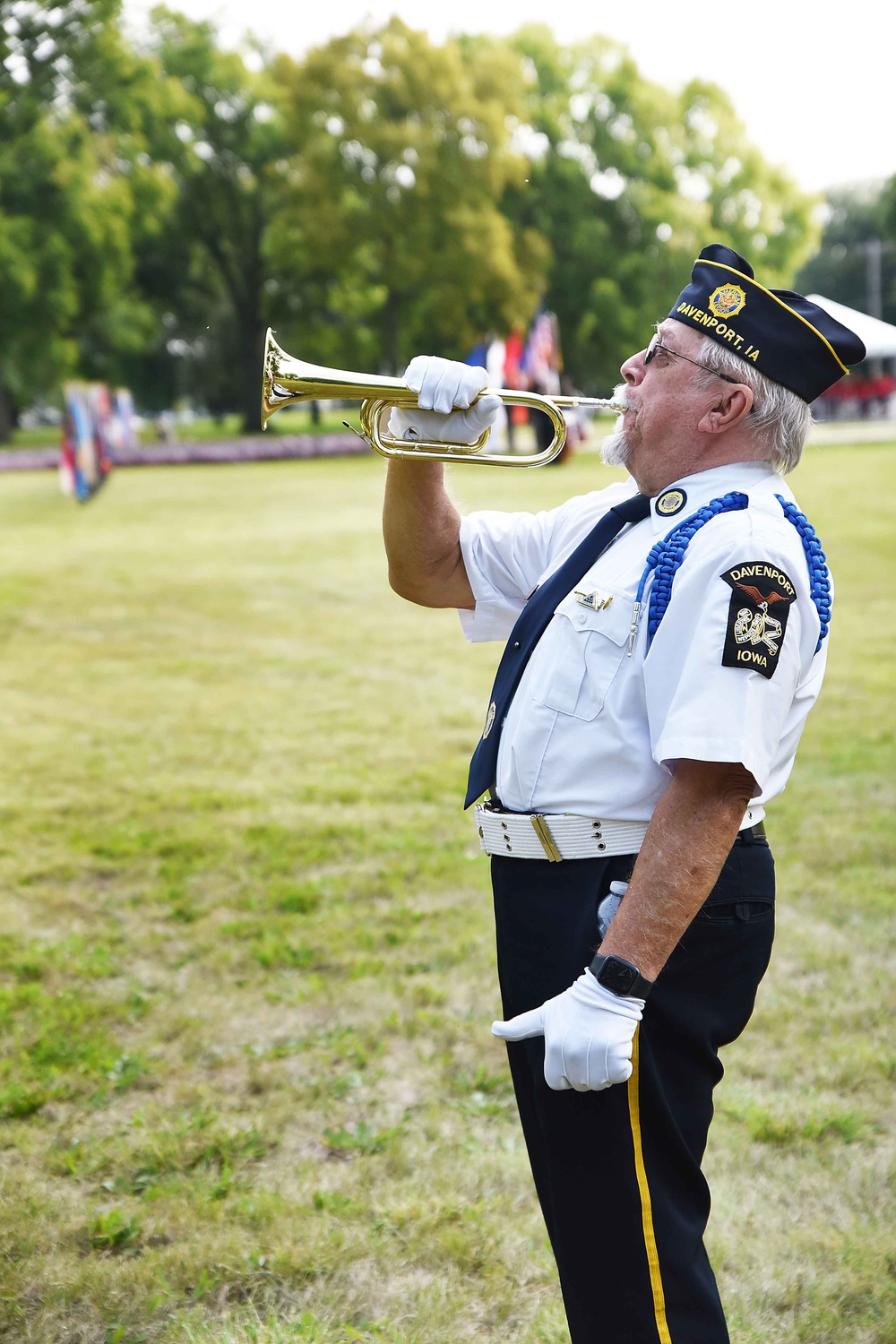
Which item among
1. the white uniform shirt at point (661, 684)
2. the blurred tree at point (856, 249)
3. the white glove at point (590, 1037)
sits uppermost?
the blurred tree at point (856, 249)

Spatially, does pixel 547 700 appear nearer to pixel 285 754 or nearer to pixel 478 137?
pixel 285 754

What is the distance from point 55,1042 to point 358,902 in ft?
5.43

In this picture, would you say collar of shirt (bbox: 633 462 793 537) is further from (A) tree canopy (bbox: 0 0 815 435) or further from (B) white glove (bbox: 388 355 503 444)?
(A) tree canopy (bbox: 0 0 815 435)

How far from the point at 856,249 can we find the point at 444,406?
95.3 metres

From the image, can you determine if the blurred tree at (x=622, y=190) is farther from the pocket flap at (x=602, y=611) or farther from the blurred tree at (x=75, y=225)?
the pocket flap at (x=602, y=611)

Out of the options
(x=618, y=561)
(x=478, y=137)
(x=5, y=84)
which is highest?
(x=478, y=137)

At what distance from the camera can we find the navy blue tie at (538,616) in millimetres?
2359

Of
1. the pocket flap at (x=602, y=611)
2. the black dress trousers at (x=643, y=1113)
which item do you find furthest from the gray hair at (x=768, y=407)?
the black dress trousers at (x=643, y=1113)

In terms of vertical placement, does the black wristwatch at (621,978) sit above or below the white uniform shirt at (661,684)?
below

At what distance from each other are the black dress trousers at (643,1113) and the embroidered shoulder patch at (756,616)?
0.45 metres

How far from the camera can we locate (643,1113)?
223 cm

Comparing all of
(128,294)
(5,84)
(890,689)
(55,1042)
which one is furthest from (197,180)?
(55,1042)

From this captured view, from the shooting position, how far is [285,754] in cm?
800

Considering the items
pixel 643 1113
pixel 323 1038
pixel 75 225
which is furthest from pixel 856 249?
pixel 643 1113
